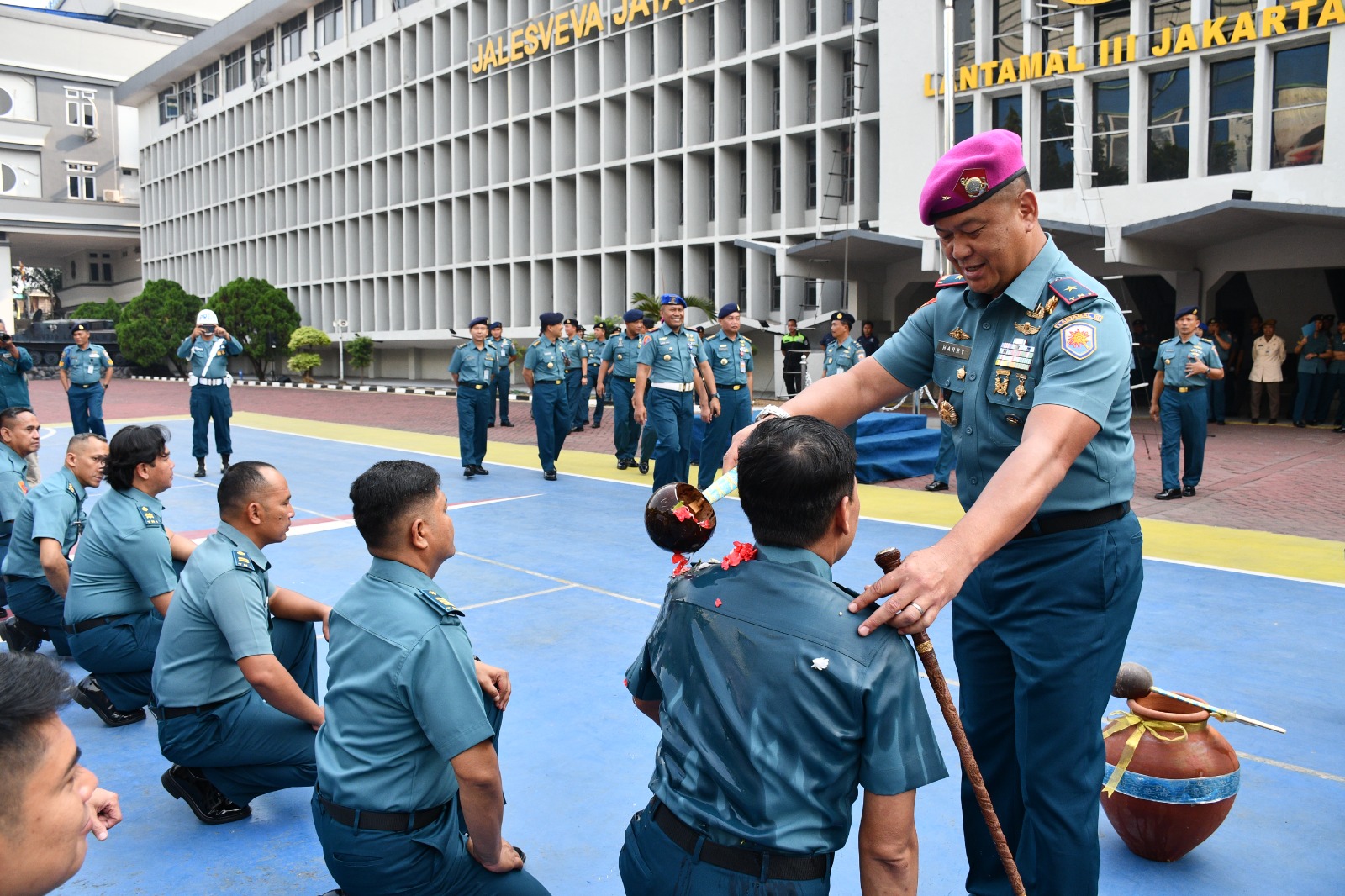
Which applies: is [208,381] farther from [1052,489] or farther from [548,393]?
[1052,489]

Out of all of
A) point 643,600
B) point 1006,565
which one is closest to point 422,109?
point 643,600

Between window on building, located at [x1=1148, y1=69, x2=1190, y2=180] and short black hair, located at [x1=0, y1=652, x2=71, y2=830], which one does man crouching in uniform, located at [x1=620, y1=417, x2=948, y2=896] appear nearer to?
short black hair, located at [x1=0, y1=652, x2=71, y2=830]

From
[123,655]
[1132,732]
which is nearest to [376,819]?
[1132,732]

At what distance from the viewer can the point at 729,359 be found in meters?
11.5

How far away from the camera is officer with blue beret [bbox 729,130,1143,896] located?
2.21m

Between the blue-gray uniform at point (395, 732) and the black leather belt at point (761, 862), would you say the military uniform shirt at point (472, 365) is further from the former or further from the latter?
the black leather belt at point (761, 862)

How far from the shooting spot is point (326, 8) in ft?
134

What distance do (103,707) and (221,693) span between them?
1332 millimetres

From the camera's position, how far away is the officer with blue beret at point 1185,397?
10016 mm

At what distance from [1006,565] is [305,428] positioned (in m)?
17.7

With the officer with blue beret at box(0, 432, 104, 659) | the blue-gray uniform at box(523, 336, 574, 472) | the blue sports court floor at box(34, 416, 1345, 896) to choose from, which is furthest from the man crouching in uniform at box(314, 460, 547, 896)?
the blue-gray uniform at box(523, 336, 574, 472)

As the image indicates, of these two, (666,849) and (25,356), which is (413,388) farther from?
(666,849)

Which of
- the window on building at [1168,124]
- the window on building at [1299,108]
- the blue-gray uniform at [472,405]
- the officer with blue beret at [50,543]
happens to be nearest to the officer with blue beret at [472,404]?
the blue-gray uniform at [472,405]

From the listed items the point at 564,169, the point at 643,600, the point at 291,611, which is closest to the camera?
the point at 291,611
